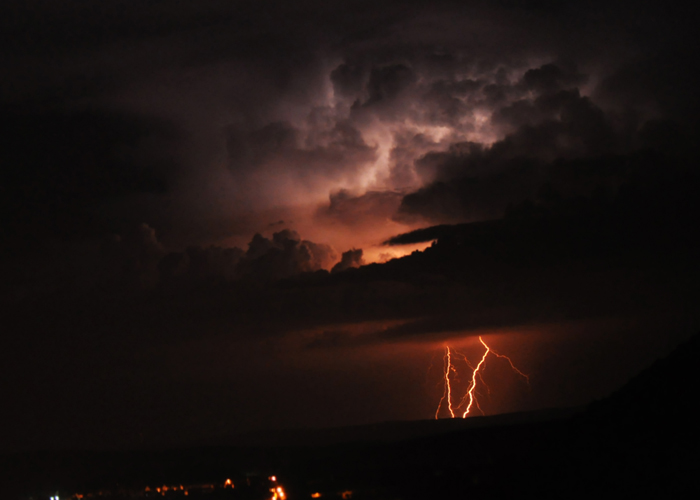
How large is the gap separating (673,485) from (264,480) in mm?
100696

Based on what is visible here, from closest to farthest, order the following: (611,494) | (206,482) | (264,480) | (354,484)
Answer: (611,494), (354,484), (264,480), (206,482)

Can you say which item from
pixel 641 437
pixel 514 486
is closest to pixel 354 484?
pixel 514 486

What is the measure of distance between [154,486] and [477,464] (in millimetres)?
92607

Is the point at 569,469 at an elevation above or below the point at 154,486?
below

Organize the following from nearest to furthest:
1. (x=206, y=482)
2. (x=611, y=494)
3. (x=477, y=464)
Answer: (x=611, y=494)
(x=477, y=464)
(x=206, y=482)

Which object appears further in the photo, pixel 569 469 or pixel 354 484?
pixel 354 484

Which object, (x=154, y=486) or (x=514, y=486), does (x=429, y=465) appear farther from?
(x=154, y=486)

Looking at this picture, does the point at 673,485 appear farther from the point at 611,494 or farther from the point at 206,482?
the point at 206,482

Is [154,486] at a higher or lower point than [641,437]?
higher

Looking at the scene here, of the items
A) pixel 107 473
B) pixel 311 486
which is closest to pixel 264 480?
pixel 311 486

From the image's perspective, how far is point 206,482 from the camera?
156 m

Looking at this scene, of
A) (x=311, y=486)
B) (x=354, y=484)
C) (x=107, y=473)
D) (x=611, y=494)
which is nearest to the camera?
(x=611, y=494)

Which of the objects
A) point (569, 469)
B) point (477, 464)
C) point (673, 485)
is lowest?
point (673, 485)

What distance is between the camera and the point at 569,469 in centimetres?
6538
